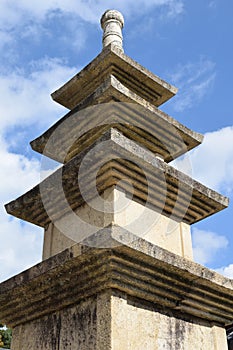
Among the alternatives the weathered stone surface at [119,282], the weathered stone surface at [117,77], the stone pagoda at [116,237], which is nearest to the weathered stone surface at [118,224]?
the stone pagoda at [116,237]

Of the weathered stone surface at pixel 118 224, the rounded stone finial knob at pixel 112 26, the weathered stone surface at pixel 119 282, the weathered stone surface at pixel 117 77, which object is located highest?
the rounded stone finial knob at pixel 112 26

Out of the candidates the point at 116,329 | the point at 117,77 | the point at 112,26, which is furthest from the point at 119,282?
the point at 112,26

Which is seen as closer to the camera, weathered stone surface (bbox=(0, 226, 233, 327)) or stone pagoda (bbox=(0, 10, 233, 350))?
weathered stone surface (bbox=(0, 226, 233, 327))

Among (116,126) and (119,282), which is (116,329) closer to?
(119,282)

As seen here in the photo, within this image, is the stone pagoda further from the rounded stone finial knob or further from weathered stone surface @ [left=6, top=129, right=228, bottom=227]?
the rounded stone finial knob

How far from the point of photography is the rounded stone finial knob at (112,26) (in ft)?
22.8

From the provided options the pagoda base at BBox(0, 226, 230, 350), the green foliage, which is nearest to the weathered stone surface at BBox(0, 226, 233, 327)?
the pagoda base at BBox(0, 226, 230, 350)

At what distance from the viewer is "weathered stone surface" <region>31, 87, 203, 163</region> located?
535 centimetres

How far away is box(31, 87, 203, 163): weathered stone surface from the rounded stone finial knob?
193 cm

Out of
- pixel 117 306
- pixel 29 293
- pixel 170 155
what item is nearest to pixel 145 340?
pixel 117 306

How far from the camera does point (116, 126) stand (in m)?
5.43

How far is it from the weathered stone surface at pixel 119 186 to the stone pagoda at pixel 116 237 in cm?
1

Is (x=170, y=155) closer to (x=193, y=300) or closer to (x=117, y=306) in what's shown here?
(x=193, y=300)

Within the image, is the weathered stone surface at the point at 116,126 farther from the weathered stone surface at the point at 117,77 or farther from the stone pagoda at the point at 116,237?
the weathered stone surface at the point at 117,77
